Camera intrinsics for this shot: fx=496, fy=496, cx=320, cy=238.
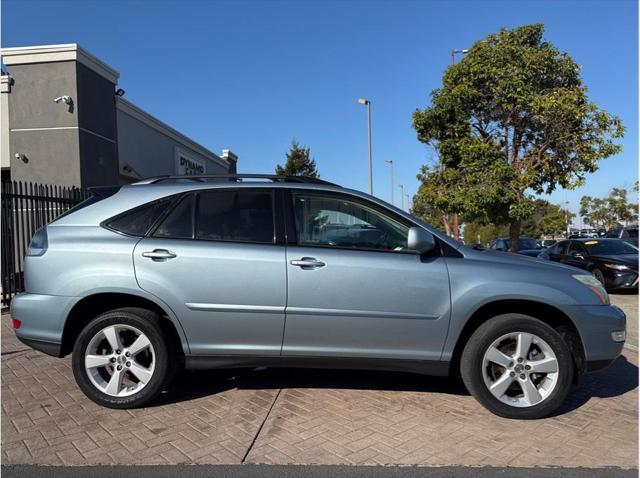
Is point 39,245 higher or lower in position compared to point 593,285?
higher

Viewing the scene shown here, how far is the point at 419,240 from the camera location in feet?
12.4

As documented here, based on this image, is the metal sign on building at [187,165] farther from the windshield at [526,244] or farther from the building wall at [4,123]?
the windshield at [526,244]

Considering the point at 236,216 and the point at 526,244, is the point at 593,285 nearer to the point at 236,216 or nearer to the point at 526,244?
the point at 236,216

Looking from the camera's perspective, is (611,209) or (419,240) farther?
(611,209)

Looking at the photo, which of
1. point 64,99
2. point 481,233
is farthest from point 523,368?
point 481,233

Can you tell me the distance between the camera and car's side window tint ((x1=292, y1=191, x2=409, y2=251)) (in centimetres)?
405

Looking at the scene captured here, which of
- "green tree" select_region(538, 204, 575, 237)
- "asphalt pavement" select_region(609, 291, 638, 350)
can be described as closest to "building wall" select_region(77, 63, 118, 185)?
"asphalt pavement" select_region(609, 291, 638, 350)

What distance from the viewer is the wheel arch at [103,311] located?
3.99 metres

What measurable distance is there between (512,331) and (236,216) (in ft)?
7.86

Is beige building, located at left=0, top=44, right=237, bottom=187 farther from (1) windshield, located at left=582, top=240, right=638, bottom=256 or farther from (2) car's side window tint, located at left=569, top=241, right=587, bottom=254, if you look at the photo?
(1) windshield, located at left=582, top=240, right=638, bottom=256

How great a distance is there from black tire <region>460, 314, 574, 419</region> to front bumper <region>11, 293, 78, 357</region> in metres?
3.20

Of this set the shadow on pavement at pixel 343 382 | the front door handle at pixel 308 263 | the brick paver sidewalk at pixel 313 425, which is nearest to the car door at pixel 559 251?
the shadow on pavement at pixel 343 382

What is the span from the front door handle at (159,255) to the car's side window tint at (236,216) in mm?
272

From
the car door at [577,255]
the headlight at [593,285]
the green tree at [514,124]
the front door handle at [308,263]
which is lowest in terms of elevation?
the car door at [577,255]
